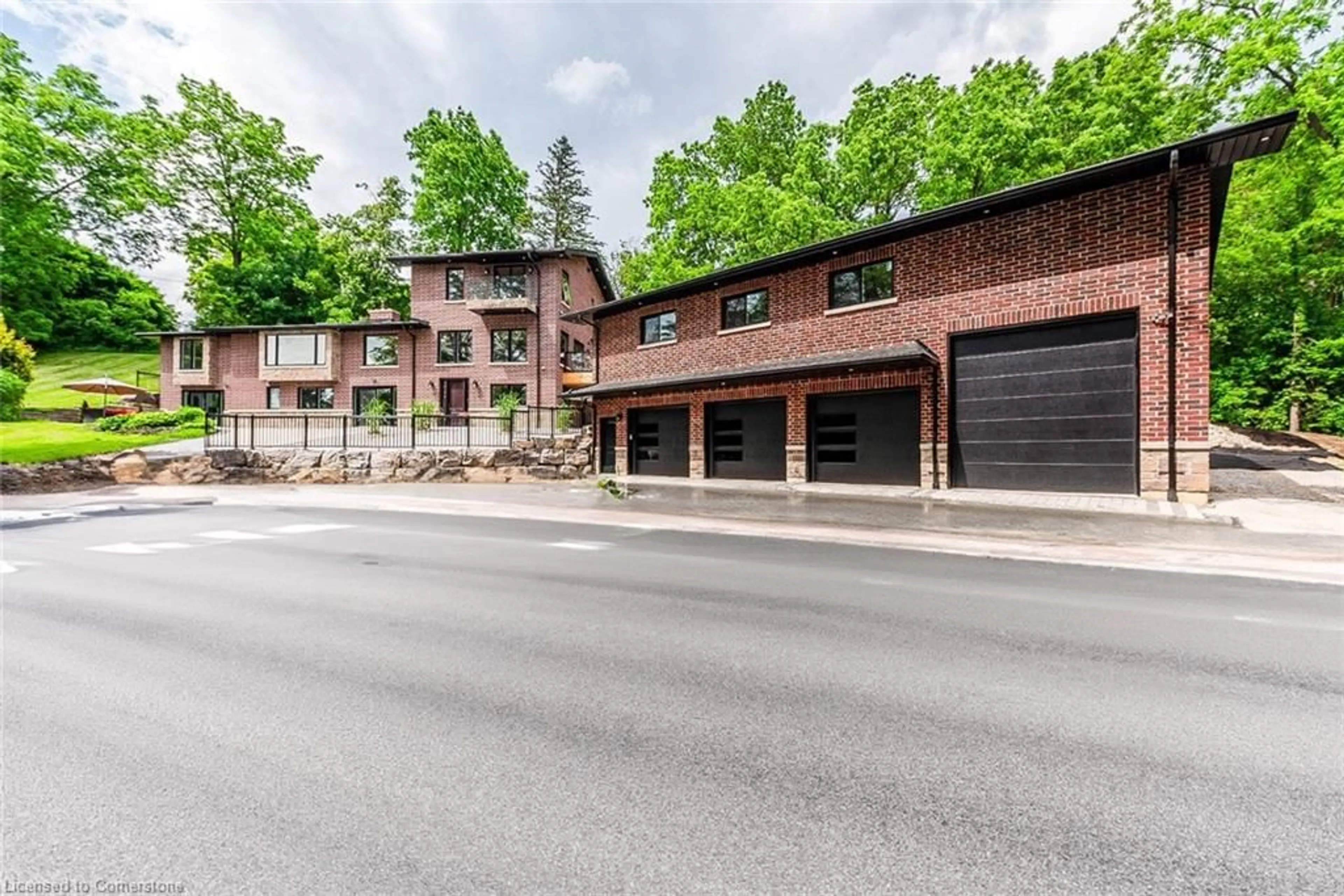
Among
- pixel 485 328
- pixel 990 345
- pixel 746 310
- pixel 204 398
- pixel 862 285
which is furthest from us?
pixel 204 398

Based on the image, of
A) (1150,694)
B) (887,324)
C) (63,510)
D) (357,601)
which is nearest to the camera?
(1150,694)

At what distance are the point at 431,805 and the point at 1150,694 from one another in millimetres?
4065

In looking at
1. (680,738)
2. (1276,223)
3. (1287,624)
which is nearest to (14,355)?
(680,738)

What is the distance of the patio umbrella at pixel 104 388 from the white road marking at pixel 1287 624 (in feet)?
136

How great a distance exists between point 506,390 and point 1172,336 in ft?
93.3

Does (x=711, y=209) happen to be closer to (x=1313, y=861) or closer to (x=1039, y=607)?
(x=1039, y=607)

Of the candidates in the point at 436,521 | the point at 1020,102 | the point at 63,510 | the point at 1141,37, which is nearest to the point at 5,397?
the point at 63,510

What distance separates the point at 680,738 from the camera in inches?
121

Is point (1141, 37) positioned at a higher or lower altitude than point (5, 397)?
higher

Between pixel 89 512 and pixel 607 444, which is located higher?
pixel 607 444

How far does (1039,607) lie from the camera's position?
5.38 m

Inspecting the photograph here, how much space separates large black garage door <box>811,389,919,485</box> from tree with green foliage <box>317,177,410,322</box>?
3727 cm

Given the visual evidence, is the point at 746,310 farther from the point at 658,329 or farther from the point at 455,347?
the point at 455,347

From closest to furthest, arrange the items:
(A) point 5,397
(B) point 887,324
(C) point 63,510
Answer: (C) point 63,510 → (B) point 887,324 → (A) point 5,397
